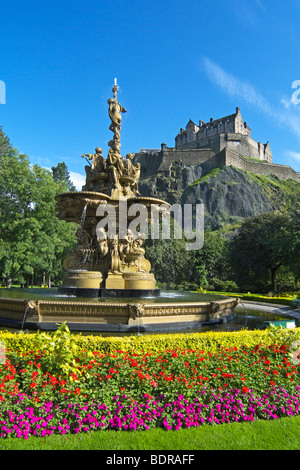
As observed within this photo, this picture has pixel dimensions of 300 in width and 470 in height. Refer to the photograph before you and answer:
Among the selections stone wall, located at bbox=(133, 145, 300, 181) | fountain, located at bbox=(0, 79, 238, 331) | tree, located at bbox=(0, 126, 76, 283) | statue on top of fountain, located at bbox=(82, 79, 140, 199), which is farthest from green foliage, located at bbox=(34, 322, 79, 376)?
stone wall, located at bbox=(133, 145, 300, 181)

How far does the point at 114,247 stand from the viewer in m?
13.9

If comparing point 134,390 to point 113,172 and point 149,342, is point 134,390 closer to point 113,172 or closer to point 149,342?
point 149,342

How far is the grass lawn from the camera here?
400 cm

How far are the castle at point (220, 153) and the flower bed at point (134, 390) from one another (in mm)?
97265

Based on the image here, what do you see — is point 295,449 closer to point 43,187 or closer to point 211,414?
point 211,414

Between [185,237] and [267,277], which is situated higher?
[185,237]

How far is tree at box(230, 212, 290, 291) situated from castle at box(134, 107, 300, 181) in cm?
5977

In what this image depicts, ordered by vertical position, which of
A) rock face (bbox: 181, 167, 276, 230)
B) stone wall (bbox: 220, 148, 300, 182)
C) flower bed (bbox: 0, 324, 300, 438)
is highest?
stone wall (bbox: 220, 148, 300, 182)

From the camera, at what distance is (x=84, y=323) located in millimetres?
9320

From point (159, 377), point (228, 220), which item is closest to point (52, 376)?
point (159, 377)

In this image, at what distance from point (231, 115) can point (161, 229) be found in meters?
80.9

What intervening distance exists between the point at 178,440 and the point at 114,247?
10194mm

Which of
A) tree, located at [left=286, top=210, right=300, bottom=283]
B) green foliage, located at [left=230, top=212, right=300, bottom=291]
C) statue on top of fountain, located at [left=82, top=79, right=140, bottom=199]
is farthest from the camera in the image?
green foliage, located at [left=230, top=212, right=300, bottom=291]

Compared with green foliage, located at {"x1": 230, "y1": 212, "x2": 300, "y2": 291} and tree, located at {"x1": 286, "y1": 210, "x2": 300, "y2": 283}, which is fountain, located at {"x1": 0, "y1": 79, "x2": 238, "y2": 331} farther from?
green foliage, located at {"x1": 230, "y1": 212, "x2": 300, "y2": 291}
